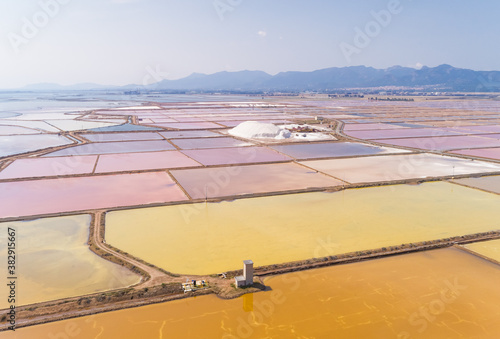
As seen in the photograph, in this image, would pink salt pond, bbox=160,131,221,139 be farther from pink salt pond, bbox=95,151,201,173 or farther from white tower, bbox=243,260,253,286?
white tower, bbox=243,260,253,286

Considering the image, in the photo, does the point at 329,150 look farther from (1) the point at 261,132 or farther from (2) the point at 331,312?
(2) the point at 331,312

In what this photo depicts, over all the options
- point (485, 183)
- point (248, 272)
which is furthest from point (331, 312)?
point (485, 183)

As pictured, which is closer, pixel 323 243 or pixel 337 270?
pixel 337 270

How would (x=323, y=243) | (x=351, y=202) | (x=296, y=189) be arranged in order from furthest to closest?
1. (x=296, y=189)
2. (x=351, y=202)
3. (x=323, y=243)

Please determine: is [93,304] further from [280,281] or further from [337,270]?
[337,270]

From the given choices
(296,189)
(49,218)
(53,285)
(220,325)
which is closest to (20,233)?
(49,218)

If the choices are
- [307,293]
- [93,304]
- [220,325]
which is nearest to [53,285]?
[93,304]

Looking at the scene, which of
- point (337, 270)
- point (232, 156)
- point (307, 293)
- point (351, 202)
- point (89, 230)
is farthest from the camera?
point (232, 156)
